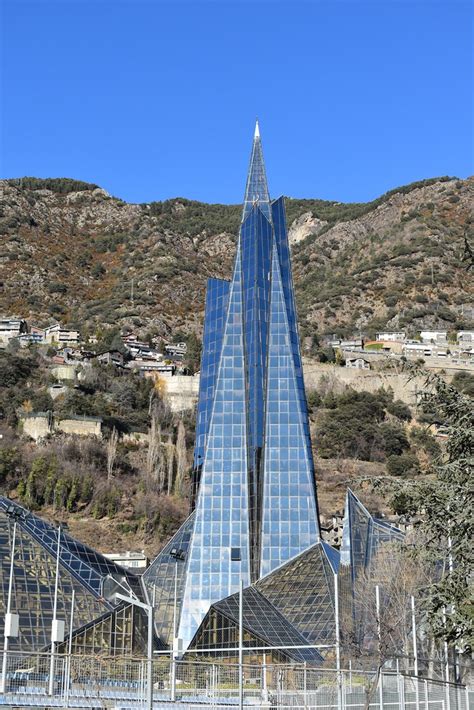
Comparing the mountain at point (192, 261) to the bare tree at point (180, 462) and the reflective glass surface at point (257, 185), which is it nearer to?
the bare tree at point (180, 462)

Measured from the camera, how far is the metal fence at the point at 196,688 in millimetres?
22156

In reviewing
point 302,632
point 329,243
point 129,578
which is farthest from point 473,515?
point 329,243

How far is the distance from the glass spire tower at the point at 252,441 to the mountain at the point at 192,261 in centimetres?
7983

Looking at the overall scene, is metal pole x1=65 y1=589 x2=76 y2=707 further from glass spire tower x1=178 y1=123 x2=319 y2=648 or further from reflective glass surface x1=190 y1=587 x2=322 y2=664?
glass spire tower x1=178 y1=123 x2=319 y2=648

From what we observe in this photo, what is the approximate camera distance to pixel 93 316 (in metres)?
146

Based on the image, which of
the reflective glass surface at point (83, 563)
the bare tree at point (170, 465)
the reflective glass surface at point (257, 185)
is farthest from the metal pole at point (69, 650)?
the bare tree at point (170, 465)

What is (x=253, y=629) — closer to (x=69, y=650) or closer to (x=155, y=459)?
(x=69, y=650)

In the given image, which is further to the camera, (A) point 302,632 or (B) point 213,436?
(B) point 213,436

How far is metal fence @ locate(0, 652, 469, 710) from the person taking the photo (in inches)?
872

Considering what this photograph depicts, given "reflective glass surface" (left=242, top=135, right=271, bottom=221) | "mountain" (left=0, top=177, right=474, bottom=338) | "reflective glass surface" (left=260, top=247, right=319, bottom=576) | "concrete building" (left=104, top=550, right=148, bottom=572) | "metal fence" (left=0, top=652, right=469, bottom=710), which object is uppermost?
"mountain" (left=0, top=177, right=474, bottom=338)

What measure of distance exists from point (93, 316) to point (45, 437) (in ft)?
157

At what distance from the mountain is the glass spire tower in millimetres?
79830

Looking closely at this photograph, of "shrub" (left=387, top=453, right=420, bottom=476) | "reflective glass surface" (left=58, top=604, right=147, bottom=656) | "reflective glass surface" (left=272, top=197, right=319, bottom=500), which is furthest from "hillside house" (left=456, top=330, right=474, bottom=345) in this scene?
"reflective glass surface" (left=58, top=604, right=147, bottom=656)

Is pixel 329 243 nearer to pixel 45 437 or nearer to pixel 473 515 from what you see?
pixel 45 437
